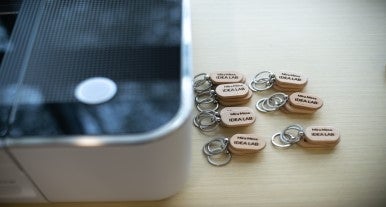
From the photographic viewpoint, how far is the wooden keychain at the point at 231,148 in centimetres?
77

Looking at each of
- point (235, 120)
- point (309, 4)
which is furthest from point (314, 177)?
point (309, 4)

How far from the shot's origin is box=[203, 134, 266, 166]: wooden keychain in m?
0.77

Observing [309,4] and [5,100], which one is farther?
[309,4]

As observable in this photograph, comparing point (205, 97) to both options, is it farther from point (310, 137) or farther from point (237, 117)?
point (310, 137)

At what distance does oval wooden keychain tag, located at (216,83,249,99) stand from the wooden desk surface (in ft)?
0.13

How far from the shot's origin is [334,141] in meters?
0.78

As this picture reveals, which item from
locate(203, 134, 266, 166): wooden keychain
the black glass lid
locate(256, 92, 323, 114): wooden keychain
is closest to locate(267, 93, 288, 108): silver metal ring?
locate(256, 92, 323, 114): wooden keychain

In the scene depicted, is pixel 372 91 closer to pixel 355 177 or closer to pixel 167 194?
pixel 355 177

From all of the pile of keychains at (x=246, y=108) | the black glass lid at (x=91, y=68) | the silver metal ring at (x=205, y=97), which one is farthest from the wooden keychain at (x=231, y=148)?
the black glass lid at (x=91, y=68)

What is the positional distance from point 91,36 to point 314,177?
19.4 inches

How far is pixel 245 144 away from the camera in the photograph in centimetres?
77

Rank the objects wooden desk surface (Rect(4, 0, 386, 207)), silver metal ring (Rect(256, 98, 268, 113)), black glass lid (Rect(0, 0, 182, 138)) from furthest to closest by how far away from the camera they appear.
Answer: silver metal ring (Rect(256, 98, 268, 113))
wooden desk surface (Rect(4, 0, 386, 207))
black glass lid (Rect(0, 0, 182, 138))

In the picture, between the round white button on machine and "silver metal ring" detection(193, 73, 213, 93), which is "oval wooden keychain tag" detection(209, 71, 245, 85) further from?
the round white button on machine

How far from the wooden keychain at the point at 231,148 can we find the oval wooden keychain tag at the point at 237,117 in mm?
30
